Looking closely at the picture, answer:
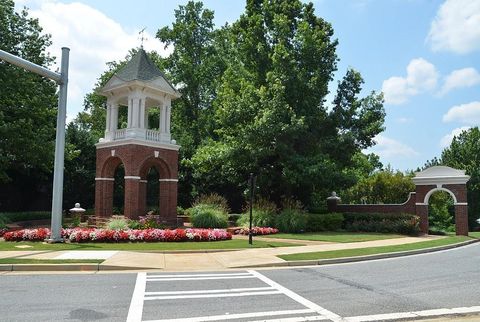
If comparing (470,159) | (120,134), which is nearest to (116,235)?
(120,134)

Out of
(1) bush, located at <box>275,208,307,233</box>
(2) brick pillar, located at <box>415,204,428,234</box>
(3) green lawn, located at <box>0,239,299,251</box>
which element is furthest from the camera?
(2) brick pillar, located at <box>415,204,428,234</box>

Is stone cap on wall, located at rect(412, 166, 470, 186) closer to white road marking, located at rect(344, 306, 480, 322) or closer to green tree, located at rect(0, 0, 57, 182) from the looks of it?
white road marking, located at rect(344, 306, 480, 322)

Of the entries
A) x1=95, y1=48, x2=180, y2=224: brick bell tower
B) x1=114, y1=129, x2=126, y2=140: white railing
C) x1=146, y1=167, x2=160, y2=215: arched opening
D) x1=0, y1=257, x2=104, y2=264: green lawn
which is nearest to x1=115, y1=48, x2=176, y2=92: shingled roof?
x1=95, y1=48, x2=180, y2=224: brick bell tower

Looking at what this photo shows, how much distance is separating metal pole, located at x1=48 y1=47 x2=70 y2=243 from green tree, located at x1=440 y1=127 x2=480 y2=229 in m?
43.5

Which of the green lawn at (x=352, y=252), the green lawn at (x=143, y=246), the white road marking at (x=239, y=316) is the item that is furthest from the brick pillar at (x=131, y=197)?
the white road marking at (x=239, y=316)

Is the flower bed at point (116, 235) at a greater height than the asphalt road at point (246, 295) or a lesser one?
greater

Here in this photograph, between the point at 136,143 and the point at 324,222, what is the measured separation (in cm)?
1210

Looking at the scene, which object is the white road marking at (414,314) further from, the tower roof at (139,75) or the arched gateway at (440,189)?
the arched gateway at (440,189)

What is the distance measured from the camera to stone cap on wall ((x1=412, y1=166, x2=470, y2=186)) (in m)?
27.8

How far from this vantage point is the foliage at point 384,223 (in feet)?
88.8

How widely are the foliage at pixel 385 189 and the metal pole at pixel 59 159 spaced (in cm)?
2908

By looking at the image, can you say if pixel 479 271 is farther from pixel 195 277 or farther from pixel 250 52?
pixel 250 52

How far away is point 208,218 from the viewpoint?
24.8 m

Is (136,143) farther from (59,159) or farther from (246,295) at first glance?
(246,295)
